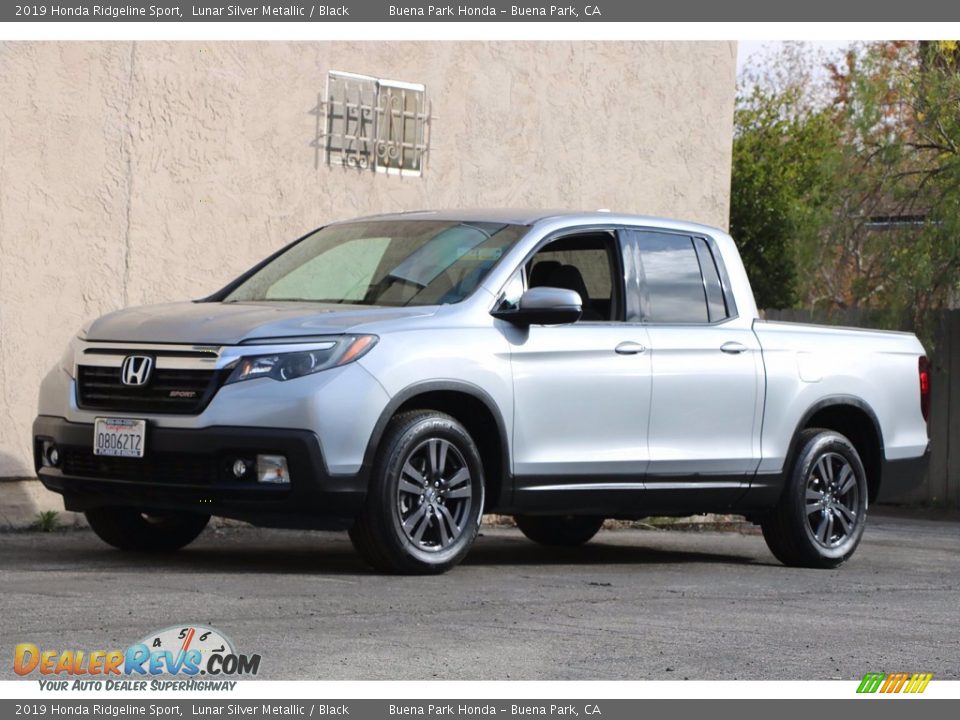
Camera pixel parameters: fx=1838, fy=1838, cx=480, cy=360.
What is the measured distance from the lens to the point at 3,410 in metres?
10.9

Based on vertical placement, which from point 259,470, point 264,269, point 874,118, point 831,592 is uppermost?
point 874,118

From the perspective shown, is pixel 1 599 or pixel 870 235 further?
pixel 870 235

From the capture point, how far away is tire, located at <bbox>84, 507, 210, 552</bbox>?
9828 mm

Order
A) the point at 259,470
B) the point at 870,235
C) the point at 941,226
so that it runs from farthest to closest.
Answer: the point at 870,235 → the point at 941,226 → the point at 259,470

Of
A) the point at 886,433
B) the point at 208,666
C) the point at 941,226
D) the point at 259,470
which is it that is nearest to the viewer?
the point at 208,666

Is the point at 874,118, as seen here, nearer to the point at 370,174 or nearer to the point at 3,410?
the point at 370,174

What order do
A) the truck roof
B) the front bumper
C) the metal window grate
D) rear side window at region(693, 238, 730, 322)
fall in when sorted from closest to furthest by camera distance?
the front bumper
the truck roof
rear side window at region(693, 238, 730, 322)
the metal window grate

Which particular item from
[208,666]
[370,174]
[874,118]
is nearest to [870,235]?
[874,118]

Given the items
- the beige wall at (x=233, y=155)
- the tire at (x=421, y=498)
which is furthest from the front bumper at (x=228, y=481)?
the beige wall at (x=233, y=155)

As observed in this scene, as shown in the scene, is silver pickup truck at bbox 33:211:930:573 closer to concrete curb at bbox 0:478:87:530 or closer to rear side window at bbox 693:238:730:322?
rear side window at bbox 693:238:730:322

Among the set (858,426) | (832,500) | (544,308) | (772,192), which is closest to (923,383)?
(858,426)

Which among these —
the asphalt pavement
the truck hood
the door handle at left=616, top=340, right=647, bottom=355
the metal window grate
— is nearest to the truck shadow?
the asphalt pavement

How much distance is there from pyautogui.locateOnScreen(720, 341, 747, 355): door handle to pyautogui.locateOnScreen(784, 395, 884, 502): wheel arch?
0.79 meters

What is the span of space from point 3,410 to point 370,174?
3.27 meters
